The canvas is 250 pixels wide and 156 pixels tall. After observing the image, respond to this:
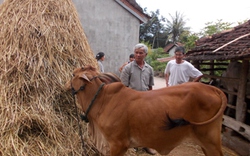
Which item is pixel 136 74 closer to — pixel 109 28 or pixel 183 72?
pixel 183 72

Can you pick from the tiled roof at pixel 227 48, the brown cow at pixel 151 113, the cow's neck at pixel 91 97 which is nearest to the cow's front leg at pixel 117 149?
the brown cow at pixel 151 113

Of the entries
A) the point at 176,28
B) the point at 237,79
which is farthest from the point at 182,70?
the point at 176,28

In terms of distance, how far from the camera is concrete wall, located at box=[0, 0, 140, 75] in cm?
944

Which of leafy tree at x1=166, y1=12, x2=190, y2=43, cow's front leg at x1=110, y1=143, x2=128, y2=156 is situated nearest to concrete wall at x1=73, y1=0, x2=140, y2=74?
cow's front leg at x1=110, y1=143, x2=128, y2=156

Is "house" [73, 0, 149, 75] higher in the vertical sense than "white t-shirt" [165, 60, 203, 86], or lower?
higher

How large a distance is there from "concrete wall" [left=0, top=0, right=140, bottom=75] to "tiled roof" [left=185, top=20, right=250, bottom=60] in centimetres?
454

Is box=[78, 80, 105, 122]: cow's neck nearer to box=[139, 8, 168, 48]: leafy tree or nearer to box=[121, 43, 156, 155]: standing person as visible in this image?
box=[121, 43, 156, 155]: standing person

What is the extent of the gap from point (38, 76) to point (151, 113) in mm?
1856

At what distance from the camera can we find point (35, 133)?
3238 mm

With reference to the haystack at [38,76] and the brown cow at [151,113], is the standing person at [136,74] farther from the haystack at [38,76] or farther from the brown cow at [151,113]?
the brown cow at [151,113]

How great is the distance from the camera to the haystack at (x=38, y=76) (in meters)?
3.13

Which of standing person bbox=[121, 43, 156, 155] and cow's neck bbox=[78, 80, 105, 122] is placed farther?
standing person bbox=[121, 43, 156, 155]

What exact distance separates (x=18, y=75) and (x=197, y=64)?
4478 millimetres

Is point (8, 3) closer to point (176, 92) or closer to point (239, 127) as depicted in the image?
point (176, 92)
